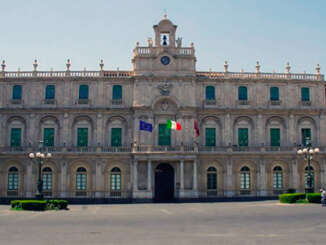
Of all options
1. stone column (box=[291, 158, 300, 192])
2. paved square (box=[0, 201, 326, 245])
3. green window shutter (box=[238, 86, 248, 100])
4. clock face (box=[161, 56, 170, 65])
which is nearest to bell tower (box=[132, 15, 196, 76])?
clock face (box=[161, 56, 170, 65])

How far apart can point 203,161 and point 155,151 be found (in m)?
5.97

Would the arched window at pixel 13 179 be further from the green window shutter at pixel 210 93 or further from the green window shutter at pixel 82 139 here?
the green window shutter at pixel 210 93

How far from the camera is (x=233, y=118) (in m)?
52.8

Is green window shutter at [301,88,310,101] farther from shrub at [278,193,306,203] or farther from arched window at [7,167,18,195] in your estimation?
arched window at [7,167,18,195]

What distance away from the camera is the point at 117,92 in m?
52.2

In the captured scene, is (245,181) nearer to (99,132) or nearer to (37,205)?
(99,132)

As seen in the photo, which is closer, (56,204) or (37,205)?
(37,205)

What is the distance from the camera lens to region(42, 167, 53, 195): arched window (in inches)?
2000

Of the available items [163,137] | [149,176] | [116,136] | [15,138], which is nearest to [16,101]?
[15,138]

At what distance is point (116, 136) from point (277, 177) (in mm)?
19696

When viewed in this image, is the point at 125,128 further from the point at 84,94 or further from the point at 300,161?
the point at 300,161

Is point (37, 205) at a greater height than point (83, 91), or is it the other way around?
point (83, 91)

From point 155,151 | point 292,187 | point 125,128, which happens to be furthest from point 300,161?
point 125,128

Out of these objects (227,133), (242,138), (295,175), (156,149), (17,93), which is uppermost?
(17,93)
